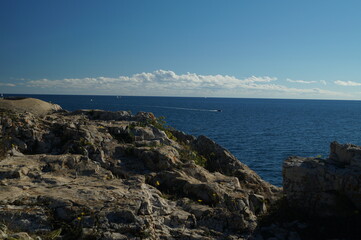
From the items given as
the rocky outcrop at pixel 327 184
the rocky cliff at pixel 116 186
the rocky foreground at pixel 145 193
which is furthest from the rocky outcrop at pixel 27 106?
the rocky outcrop at pixel 327 184

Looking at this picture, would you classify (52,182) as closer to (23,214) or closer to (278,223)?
(23,214)

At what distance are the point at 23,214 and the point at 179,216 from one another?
4.46 m

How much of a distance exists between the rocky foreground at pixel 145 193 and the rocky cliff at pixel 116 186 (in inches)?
1.3

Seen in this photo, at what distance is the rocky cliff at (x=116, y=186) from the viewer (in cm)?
827

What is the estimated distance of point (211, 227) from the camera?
30.8ft

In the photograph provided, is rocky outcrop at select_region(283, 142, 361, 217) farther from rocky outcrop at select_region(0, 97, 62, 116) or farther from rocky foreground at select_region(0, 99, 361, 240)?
rocky outcrop at select_region(0, 97, 62, 116)

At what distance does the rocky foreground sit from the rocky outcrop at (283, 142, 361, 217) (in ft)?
0.11

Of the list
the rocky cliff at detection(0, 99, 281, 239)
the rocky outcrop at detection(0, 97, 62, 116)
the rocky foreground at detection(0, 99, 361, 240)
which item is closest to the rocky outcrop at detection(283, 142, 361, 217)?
the rocky foreground at detection(0, 99, 361, 240)

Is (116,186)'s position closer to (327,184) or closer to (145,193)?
(145,193)

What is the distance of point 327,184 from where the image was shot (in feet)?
34.7

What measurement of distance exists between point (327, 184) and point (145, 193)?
21.0ft

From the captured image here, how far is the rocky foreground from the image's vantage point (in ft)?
27.4

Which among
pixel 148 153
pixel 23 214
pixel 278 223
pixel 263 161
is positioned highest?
pixel 148 153

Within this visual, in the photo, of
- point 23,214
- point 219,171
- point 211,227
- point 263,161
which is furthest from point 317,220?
point 263,161
